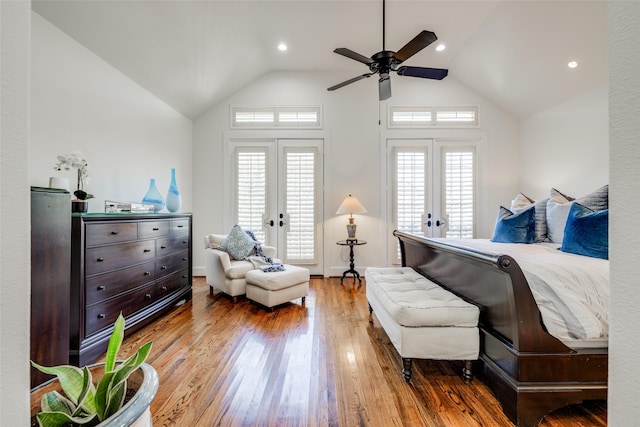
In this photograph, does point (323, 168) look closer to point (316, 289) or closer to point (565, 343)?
point (316, 289)

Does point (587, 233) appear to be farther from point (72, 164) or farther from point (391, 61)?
point (72, 164)

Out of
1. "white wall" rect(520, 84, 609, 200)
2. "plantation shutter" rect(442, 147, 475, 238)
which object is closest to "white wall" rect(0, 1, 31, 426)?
"white wall" rect(520, 84, 609, 200)

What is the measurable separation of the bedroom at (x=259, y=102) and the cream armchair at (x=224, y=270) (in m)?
1.09

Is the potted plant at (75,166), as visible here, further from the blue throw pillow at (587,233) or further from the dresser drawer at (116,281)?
the blue throw pillow at (587,233)

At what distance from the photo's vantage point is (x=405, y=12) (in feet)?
11.0

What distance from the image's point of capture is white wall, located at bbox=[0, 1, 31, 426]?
22.0 inches

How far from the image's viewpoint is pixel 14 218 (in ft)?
1.93

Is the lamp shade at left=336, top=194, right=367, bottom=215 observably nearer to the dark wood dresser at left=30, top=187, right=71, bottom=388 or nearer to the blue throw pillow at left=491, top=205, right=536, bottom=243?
the blue throw pillow at left=491, top=205, right=536, bottom=243

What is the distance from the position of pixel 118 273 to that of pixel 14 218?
2246mm

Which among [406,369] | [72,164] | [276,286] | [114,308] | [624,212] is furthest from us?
[276,286]

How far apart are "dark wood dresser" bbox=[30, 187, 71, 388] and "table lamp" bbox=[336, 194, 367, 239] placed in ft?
10.8

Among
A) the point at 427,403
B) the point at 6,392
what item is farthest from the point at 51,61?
the point at 427,403

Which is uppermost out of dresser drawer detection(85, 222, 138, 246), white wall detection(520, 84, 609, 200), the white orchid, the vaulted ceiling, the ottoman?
the vaulted ceiling

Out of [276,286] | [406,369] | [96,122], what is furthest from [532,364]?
[96,122]
